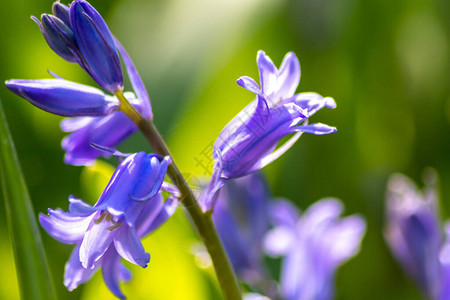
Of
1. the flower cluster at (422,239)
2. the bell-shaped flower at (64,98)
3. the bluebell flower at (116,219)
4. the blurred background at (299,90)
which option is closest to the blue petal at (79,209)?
the bluebell flower at (116,219)

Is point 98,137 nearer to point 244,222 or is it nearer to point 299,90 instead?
point 244,222

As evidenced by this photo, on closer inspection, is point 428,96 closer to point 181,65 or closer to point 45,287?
point 181,65

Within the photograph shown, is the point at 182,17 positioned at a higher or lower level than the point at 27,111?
higher

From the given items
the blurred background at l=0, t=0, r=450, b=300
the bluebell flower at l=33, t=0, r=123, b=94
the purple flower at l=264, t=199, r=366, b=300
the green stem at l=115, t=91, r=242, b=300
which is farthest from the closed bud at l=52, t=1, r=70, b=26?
the purple flower at l=264, t=199, r=366, b=300

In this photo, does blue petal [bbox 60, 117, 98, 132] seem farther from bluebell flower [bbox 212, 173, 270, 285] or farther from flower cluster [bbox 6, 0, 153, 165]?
bluebell flower [bbox 212, 173, 270, 285]

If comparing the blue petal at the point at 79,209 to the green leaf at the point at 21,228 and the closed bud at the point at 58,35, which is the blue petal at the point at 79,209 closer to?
the green leaf at the point at 21,228

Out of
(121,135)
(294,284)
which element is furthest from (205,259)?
(121,135)

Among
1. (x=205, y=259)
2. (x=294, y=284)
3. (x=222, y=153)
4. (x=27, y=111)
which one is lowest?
(x=294, y=284)
